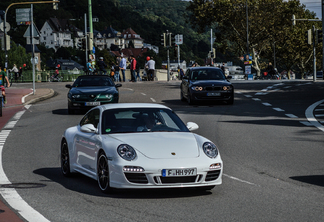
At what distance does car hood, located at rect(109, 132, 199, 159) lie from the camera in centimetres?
778

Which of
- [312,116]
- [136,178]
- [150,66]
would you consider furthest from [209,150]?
[150,66]

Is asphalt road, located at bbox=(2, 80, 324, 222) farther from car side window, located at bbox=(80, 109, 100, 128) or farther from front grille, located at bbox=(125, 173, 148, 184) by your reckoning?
car side window, located at bbox=(80, 109, 100, 128)

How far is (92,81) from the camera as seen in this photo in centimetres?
2331

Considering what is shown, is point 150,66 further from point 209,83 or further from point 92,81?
point 92,81

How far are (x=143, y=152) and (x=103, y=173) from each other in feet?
2.19

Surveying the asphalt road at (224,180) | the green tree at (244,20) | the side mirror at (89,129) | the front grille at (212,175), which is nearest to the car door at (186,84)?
the asphalt road at (224,180)

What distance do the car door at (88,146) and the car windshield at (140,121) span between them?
0.22 metres

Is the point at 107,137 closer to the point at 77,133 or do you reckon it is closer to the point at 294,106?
the point at 77,133

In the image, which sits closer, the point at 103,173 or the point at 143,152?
the point at 143,152

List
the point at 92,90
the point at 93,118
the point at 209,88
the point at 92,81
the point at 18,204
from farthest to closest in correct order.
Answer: the point at 209,88, the point at 92,81, the point at 92,90, the point at 93,118, the point at 18,204

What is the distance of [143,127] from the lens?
8703 mm

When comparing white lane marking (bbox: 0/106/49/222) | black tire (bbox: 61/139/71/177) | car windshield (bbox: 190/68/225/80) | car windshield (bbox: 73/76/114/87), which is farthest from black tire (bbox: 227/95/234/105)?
white lane marking (bbox: 0/106/49/222)

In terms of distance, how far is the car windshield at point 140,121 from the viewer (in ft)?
28.4

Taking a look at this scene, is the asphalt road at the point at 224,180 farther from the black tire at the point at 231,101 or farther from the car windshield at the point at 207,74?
the car windshield at the point at 207,74
